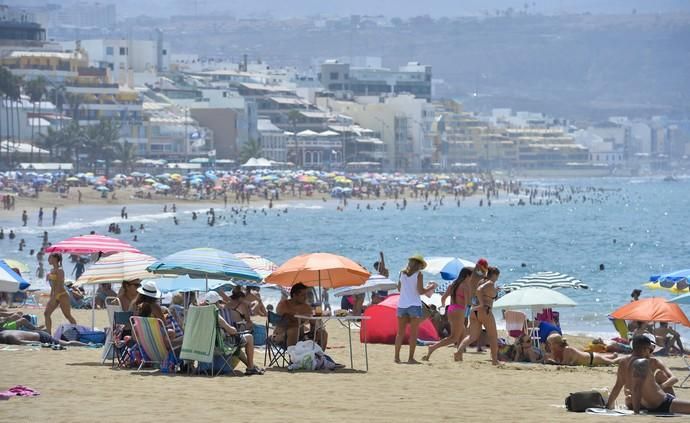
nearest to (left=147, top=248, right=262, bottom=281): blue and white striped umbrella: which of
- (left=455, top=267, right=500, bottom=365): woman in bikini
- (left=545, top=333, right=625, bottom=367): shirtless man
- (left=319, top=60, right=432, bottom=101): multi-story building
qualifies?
(left=455, top=267, right=500, bottom=365): woman in bikini

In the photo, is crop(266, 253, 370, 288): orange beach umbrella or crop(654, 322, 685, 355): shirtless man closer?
crop(266, 253, 370, 288): orange beach umbrella

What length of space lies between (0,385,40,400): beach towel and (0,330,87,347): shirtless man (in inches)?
139

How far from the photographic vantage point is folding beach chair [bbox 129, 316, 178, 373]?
1293 centimetres

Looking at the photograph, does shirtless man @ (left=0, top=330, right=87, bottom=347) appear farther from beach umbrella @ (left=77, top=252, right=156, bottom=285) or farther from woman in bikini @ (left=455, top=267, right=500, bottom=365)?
woman in bikini @ (left=455, top=267, right=500, bottom=365)

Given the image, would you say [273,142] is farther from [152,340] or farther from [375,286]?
[152,340]

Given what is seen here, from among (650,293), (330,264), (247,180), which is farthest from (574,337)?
(247,180)

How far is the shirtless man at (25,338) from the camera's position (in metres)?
14.9

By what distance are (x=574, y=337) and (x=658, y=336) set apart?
350cm

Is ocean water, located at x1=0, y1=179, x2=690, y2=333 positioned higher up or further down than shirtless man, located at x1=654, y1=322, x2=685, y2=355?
further down

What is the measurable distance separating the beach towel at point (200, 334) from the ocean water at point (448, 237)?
10723mm

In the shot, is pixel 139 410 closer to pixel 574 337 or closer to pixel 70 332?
pixel 70 332

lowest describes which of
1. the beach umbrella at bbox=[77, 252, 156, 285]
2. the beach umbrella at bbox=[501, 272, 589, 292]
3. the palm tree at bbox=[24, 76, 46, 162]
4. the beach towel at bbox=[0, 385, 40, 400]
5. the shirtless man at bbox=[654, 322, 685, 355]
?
the shirtless man at bbox=[654, 322, 685, 355]

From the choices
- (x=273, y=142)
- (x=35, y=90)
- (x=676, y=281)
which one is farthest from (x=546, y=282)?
(x=273, y=142)

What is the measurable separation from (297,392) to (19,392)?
2075mm
